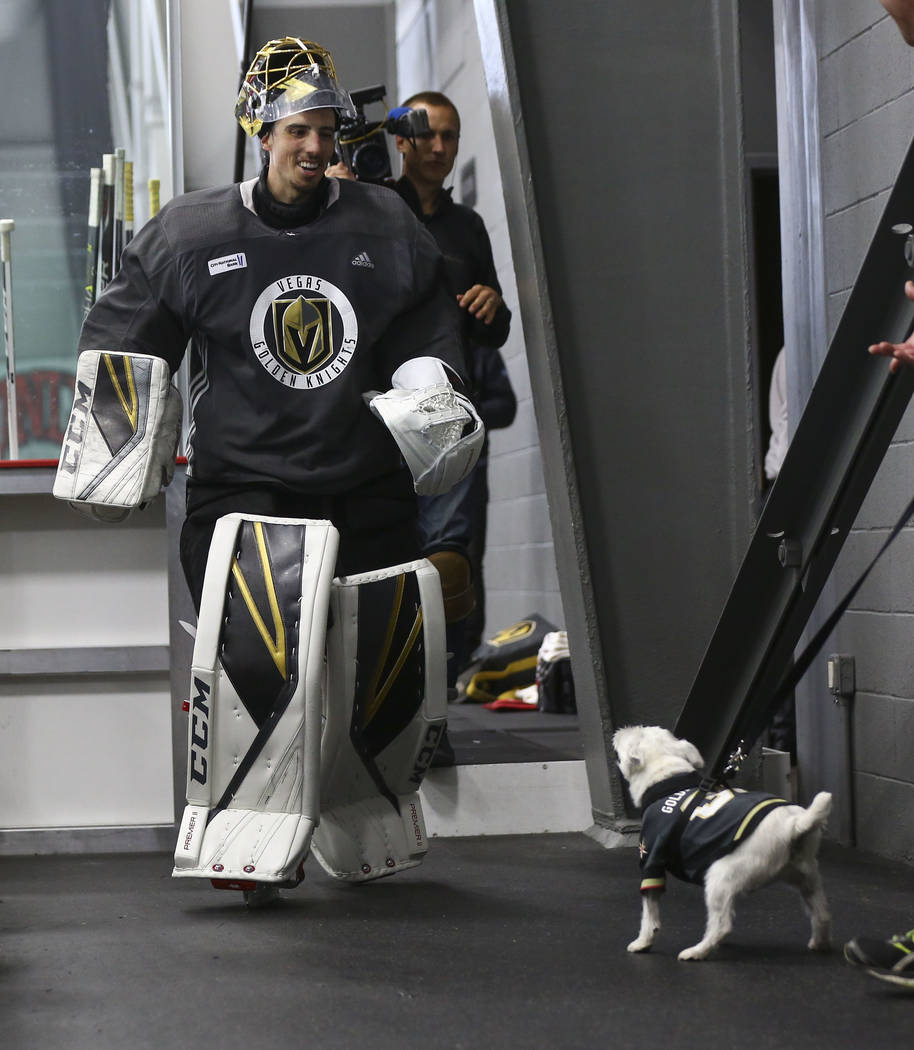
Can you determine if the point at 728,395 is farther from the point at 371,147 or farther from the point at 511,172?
the point at 371,147

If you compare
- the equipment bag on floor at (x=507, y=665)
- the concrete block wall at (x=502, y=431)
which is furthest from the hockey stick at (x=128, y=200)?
the concrete block wall at (x=502, y=431)

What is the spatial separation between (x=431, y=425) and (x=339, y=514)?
11.1 inches

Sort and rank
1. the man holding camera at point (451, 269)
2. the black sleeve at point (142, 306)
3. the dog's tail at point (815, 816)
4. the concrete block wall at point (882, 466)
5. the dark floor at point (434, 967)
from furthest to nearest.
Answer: the man holding camera at point (451, 269) < the concrete block wall at point (882, 466) < the black sleeve at point (142, 306) < the dog's tail at point (815, 816) < the dark floor at point (434, 967)

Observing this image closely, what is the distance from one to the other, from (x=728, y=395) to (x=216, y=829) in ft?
5.13

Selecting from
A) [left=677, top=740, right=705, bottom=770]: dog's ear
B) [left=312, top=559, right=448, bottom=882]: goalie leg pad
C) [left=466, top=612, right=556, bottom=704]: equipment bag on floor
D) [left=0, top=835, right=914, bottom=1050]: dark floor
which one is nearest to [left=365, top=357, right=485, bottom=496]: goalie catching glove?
[left=312, top=559, right=448, bottom=882]: goalie leg pad

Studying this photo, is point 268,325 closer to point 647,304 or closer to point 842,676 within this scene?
point 647,304

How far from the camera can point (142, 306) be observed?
2762mm

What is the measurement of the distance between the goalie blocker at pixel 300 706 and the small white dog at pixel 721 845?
601 millimetres

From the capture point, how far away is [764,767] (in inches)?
138

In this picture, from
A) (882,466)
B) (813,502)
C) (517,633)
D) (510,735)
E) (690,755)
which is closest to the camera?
(690,755)

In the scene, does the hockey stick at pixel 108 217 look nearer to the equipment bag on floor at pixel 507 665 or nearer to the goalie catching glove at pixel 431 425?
the goalie catching glove at pixel 431 425

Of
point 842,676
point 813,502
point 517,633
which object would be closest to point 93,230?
point 813,502

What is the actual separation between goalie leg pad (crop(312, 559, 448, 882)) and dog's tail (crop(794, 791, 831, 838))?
0.90m

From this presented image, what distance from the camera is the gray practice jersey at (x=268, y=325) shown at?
107 inches
